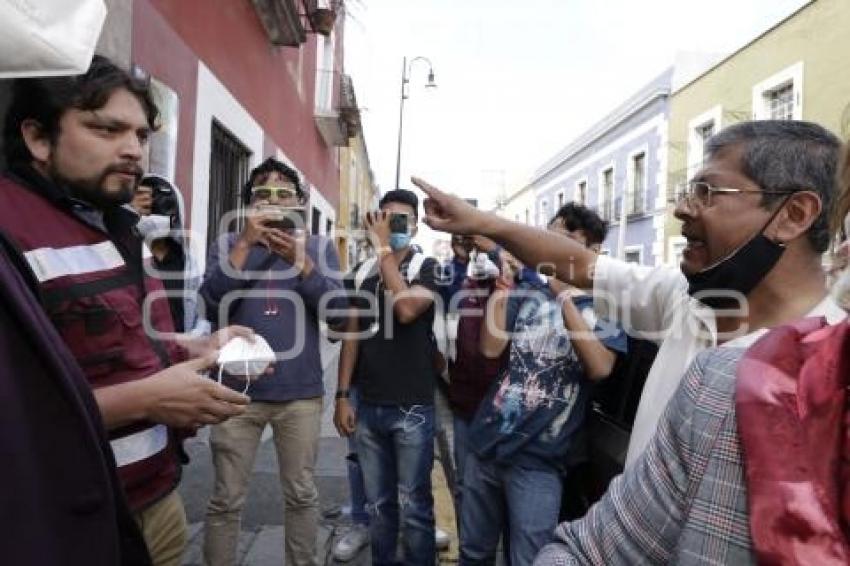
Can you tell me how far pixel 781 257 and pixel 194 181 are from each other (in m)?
4.47

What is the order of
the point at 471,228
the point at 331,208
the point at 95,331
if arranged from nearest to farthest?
the point at 95,331, the point at 471,228, the point at 331,208

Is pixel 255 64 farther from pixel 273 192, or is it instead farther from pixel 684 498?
pixel 684 498

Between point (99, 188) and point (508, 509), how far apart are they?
189cm

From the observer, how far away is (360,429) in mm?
3182

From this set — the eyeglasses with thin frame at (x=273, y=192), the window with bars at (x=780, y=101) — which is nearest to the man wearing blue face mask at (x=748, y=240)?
the eyeglasses with thin frame at (x=273, y=192)

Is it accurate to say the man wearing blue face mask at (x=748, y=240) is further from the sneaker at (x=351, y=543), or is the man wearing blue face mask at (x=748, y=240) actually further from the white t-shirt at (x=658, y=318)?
the sneaker at (x=351, y=543)

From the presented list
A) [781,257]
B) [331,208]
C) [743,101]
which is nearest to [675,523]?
[781,257]

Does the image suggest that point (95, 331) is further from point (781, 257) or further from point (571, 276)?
point (781, 257)

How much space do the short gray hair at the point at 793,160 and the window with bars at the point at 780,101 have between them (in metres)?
14.0

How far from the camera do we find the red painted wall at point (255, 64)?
196 inches

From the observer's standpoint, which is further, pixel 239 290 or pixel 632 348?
pixel 239 290

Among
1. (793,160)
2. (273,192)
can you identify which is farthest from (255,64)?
(793,160)

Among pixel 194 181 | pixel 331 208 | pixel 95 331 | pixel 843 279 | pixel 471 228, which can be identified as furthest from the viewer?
pixel 331 208

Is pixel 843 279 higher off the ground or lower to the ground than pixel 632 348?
higher
